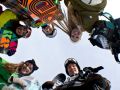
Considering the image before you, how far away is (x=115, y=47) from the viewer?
2879 mm

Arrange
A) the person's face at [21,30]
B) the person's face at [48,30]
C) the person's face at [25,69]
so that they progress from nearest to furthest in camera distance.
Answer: the person's face at [25,69] < the person's face at [21,30] < the person's face at [48,30]

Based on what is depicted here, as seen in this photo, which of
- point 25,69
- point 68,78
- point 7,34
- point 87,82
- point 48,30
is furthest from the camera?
point 48,30

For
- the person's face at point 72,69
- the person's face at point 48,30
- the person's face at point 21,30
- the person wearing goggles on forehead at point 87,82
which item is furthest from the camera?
the person's face at point 48,30

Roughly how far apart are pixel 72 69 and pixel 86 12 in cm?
44

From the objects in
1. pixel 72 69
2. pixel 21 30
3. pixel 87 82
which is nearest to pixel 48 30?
pixel 21 30

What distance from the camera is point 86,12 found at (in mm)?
2887

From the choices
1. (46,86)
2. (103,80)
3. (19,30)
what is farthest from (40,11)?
(103,80)

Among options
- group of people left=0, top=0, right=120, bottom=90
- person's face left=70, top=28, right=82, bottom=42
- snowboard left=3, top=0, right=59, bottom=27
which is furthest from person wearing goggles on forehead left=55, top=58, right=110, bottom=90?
snowboard left=3, top=0, right=59, bottom=27

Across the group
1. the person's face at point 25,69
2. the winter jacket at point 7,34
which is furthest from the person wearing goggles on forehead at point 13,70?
the winter jacket at point 7,34

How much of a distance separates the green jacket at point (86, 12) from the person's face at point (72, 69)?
1.15 feet

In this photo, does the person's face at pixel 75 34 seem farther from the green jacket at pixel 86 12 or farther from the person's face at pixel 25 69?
the person's face at pixel 25 69

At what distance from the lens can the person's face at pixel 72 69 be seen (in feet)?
8.79

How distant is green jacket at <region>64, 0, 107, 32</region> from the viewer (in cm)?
287

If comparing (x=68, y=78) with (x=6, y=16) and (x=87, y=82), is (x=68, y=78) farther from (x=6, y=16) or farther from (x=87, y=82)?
(x=6, y=16)
